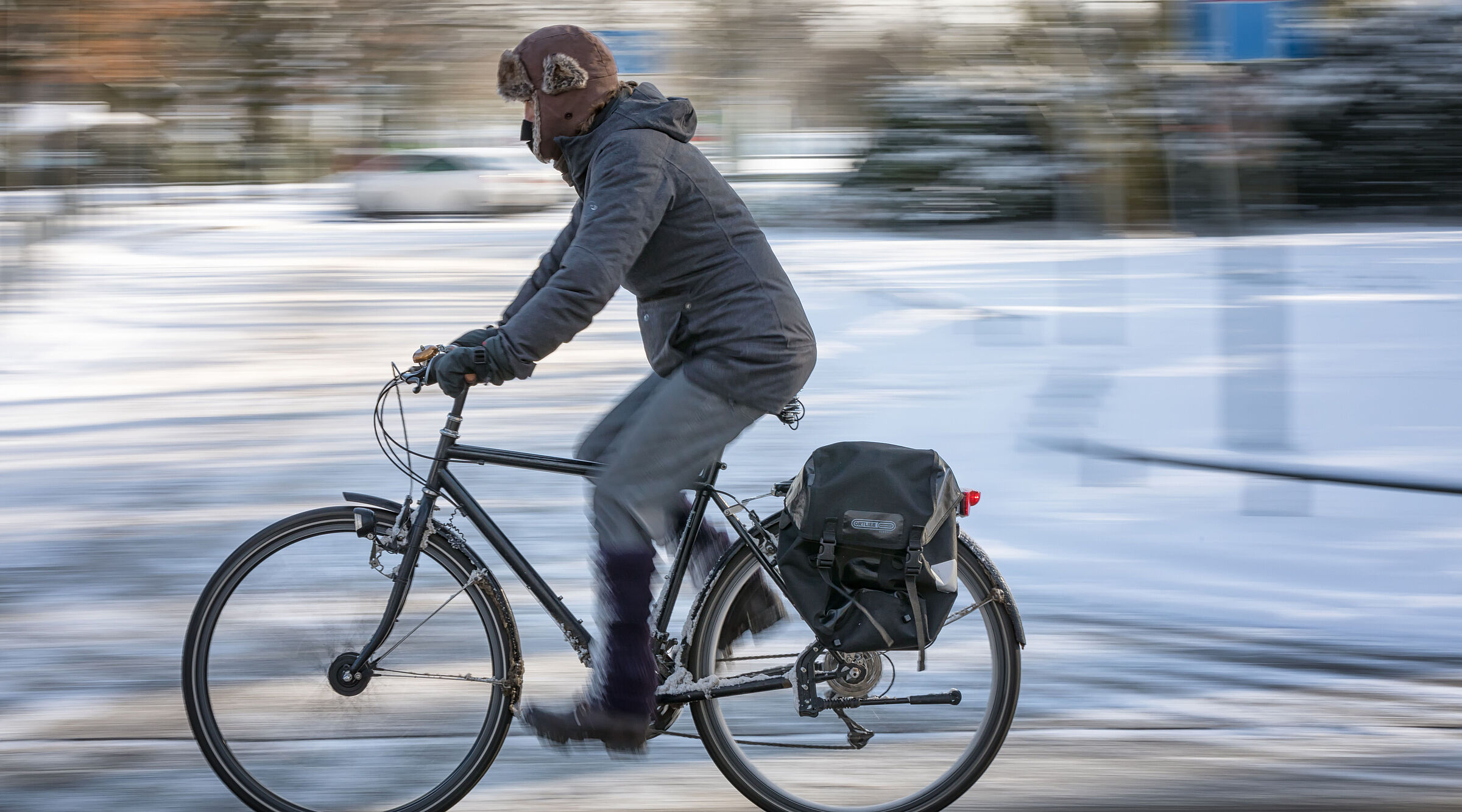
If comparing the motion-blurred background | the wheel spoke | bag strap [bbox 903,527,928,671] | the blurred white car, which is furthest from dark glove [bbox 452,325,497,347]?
the blurred white car

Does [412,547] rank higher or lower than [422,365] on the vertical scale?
lower

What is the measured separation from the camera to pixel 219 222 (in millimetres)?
21328

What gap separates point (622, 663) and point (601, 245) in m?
0.94

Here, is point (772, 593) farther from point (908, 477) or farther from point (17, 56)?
point (17, 56)

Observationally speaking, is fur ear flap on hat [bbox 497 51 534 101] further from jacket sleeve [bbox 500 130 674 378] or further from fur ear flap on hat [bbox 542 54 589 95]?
jacket sleeve [bbox 500 130 674 378]

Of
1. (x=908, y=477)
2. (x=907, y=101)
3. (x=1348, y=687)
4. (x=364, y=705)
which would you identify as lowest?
(x=1348, y=687)

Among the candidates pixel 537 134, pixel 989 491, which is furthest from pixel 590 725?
pixel 989 491

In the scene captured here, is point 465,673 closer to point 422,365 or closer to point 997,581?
point 422,365

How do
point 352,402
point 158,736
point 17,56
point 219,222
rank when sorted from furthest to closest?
1. point 219,222
2. point 17,56
3. point 352,402
4. point 158,736

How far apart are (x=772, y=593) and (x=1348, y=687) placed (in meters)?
1.95

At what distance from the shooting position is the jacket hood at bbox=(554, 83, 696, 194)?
9.56ft

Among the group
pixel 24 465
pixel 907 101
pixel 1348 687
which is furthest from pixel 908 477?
pixel 907 101

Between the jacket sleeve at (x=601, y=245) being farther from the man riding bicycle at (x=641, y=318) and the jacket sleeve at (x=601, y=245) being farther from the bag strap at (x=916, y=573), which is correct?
the bag strap at (x=916, y=573)

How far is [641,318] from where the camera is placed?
10.2 ft
